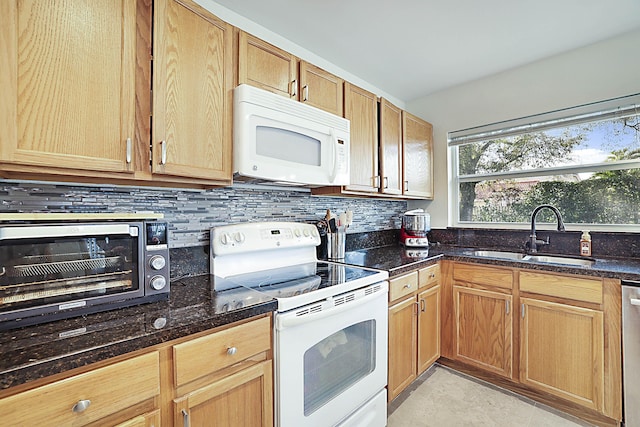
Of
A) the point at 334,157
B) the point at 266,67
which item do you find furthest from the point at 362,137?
the point at 266,67

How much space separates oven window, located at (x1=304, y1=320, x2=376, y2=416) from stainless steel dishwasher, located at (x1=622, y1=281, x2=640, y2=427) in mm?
1303

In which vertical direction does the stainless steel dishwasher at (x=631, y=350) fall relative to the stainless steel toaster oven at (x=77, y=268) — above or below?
below

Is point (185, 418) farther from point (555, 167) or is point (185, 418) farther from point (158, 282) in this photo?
point (555, 167)

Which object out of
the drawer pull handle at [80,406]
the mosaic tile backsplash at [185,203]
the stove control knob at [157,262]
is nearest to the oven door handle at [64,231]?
the stove control knob at [157,262]

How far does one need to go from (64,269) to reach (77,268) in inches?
1.3

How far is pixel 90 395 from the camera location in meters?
0.75

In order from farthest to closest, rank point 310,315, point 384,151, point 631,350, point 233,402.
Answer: point 384,151
point 631,350
point 310,315
point 233,402

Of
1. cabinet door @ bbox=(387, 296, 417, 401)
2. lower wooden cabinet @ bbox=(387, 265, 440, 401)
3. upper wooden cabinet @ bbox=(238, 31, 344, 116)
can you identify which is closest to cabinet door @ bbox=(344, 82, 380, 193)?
upper wooden cabinet @ bbox=(238, 31, 344, 116)

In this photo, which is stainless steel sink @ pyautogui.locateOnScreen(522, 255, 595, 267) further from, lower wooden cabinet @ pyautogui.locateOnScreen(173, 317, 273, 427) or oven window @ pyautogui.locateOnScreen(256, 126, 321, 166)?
lower wooden cabinet @ pyautogui.locateOnScreen(173, 317, 273, 427)

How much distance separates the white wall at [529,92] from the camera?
6.80ft

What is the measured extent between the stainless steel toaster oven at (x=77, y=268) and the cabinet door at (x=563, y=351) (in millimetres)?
2091

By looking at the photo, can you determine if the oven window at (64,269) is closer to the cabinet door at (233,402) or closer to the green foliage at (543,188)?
the cabinet door at (233,402)

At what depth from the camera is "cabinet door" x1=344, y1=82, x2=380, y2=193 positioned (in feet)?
6.75

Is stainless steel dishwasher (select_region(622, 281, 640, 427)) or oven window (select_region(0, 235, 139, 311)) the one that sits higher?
oven window (select_region(0, 235, 139, 311))
